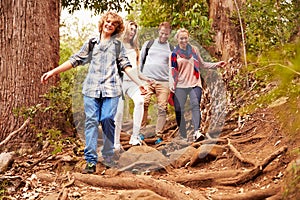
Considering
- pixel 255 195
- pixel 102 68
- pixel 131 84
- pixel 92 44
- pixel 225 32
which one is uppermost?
pixel 225 32

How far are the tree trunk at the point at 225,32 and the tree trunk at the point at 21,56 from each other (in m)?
4.20

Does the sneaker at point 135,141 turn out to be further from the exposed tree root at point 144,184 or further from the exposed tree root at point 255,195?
the exposed tree root at point 255,195

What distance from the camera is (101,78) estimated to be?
220 inches

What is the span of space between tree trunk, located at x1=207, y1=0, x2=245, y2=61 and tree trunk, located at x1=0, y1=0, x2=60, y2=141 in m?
4.20

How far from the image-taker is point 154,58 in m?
7.54

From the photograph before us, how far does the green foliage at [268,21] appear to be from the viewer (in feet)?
26.7

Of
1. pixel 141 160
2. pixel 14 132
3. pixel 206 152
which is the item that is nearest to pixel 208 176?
pixel 141 160

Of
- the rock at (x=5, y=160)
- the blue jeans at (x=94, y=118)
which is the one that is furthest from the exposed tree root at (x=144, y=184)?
the rock at (x=5, y=160)

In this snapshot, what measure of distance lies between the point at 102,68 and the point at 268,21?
14.7ft

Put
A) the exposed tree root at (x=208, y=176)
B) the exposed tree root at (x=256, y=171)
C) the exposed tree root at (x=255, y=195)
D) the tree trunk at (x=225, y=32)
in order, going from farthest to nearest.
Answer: the tree trunk at (x=225, y=32), the exposed tree root at (x=208, y=176), the exposed tree root at (x=256, y=171), the exposed tree root at (x=255, y=195)

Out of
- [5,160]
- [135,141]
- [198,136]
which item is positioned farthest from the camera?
[198,136]

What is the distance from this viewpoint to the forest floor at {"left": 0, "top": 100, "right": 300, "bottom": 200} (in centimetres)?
508

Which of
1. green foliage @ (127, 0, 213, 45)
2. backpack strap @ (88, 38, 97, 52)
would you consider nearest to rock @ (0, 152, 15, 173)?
backpack strap @ (88, 38, 97, 52)

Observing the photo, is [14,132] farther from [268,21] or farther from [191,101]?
[268,21]
